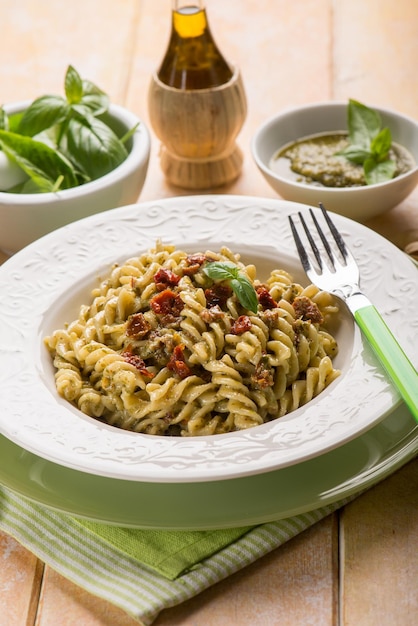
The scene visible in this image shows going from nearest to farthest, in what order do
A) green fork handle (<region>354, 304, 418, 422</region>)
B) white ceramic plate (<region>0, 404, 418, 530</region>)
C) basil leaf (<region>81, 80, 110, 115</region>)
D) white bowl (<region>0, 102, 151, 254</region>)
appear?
white ceramic plate (<region>0, 404, 418, 530</region>) → green fork handle (<region>354, 304, 418, 422</region>) → white bowl (<region>0, 102, 151, 254</region>) → basil leaf (<region>81, 80, 110, 115</region>)

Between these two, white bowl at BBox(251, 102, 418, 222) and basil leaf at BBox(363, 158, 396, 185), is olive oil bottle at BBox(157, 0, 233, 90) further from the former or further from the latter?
basil leaf at BBox(363, 158, 396, 185)

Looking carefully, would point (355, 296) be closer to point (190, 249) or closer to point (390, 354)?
point (390, 354)

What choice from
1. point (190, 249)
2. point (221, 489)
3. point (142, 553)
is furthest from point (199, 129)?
point (142, 553)

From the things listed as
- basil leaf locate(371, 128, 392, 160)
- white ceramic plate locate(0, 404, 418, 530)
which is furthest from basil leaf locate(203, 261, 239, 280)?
basil leaf locate(371, 128, 392, 160)

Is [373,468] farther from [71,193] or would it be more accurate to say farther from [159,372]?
[71,193]

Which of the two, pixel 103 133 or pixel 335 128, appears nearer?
A: pixel 103 133

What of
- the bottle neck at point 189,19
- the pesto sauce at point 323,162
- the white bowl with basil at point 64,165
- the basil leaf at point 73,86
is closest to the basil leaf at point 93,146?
the white bowl with basil at point 64,165

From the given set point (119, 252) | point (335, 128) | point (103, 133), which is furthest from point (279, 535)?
point (335, 128)
